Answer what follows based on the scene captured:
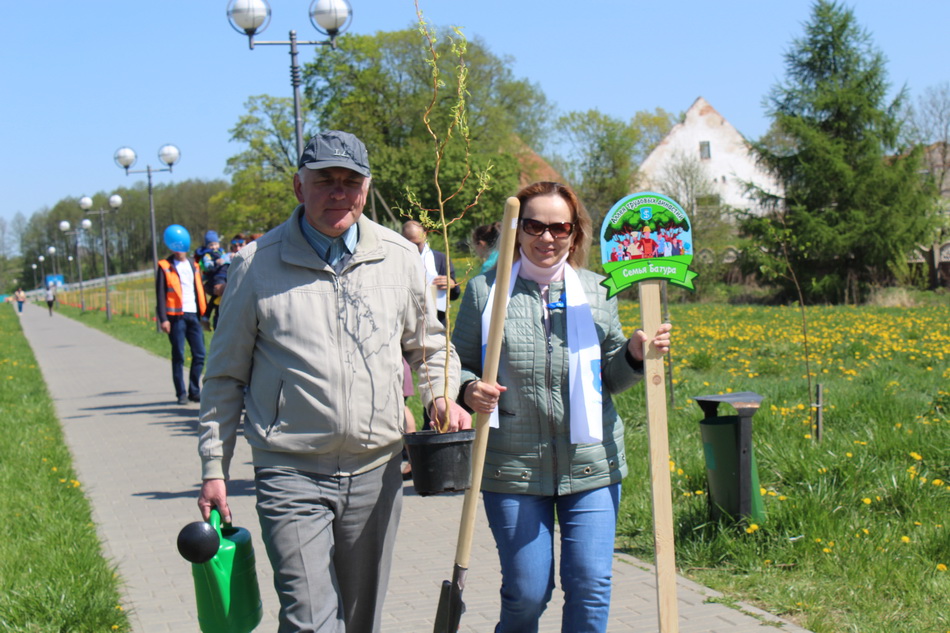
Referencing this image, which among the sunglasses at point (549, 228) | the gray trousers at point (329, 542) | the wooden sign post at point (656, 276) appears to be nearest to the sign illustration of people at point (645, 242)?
the wooden sign post at point (656, 276)

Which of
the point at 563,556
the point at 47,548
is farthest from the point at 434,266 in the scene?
the point at 563,556

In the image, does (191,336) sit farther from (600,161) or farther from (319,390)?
(600,161)

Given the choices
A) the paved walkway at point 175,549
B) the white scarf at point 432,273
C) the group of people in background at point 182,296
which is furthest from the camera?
the group of people in background at point 182,296

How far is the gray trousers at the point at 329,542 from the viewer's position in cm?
306

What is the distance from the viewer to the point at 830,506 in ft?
18.7

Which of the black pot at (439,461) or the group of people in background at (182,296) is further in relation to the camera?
the group of people in background at (182,296)

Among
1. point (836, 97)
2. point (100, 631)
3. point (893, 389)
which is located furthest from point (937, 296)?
point (100, 631)

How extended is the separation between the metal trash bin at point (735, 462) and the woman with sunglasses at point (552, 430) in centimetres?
205

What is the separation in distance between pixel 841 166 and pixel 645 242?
107 ft

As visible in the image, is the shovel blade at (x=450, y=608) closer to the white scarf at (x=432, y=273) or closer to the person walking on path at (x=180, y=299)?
the white scarf at (x=432, y=273)

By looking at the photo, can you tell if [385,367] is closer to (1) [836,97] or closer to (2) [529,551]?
(2) [529,551]

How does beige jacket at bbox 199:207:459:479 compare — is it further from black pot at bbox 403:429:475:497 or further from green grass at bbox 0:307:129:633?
green grass at bbox 0:307:129:633

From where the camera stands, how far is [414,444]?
307 centimetres

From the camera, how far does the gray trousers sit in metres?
3.06
